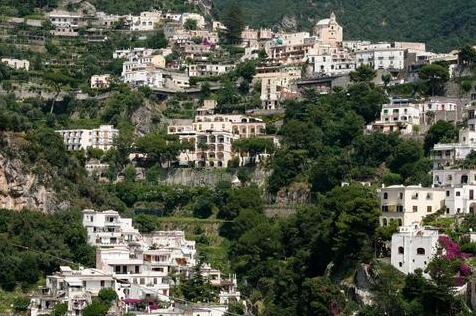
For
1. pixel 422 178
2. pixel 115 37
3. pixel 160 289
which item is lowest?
pixel 160 289

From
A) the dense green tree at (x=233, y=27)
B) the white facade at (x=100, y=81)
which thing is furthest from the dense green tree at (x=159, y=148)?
the dense green tree at (x=233, y=27)

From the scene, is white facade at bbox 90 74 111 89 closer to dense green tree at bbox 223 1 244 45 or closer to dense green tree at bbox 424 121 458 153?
dense green tree at bbox 223 1 244 45

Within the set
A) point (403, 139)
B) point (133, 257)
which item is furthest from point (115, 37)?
point (133, 257)

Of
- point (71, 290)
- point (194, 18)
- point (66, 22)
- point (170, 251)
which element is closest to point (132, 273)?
point (170, 251)

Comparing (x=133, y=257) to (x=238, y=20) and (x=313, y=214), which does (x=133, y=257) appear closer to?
(x=313, y=214)

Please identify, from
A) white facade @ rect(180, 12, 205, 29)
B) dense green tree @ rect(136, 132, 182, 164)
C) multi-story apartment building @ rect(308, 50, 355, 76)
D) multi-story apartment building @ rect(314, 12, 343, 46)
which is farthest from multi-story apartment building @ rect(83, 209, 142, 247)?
white facade @ rect(180, 12, 205, 29)

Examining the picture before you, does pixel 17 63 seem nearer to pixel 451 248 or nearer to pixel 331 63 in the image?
pixel 331 63

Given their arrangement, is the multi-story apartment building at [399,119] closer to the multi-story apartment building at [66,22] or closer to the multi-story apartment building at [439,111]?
the multi-story apartment building at [439,111]

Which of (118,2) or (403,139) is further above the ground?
(118,2)
